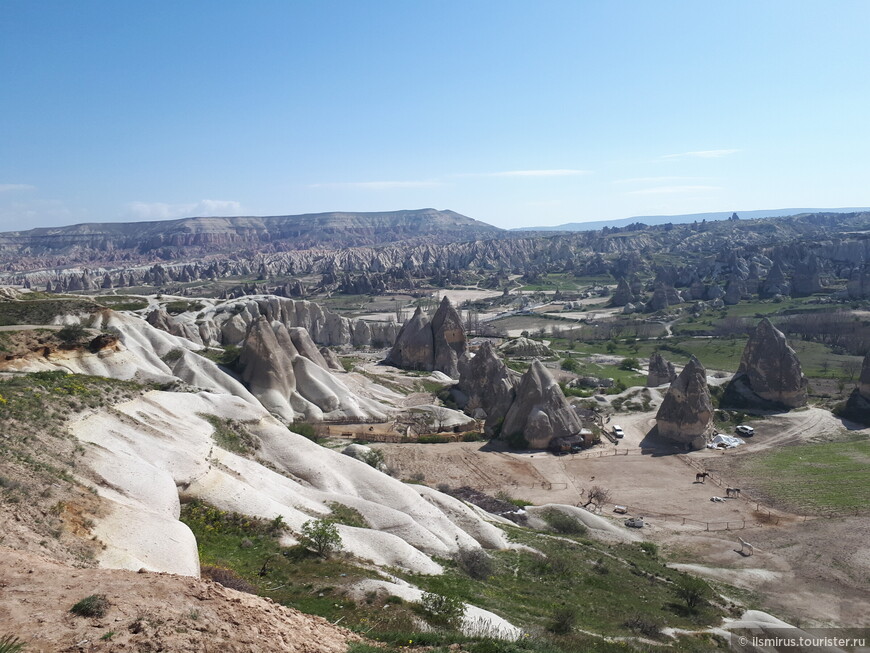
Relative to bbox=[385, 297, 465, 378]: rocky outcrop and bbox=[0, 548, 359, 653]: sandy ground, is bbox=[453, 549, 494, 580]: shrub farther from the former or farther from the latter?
bbox=[385, 297, 465, 378]: rocky outcrop

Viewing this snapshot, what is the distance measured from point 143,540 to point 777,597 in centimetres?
2403

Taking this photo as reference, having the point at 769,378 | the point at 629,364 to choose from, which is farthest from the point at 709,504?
the point at 629,364

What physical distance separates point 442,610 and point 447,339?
2184 inches

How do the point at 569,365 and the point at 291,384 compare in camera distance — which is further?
the point at 569,365

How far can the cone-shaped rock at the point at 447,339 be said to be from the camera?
69562 millimetres

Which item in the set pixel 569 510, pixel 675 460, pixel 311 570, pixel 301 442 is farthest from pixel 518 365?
pixel 311 570

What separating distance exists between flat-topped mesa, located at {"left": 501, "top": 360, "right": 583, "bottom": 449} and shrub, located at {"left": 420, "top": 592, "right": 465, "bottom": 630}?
3126 centimetres

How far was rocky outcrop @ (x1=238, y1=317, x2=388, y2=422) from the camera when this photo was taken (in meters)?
47.4

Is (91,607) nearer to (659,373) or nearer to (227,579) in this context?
(227,579)

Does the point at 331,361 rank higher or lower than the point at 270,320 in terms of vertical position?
lower

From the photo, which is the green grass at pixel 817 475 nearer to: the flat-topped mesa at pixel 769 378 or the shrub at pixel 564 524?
the flat-topped mesa at pixel 769 378

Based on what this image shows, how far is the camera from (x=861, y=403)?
5184 centimetres

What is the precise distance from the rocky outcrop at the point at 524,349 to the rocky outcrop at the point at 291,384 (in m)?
35.4

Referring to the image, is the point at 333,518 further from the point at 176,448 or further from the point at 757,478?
the point at 757,478
